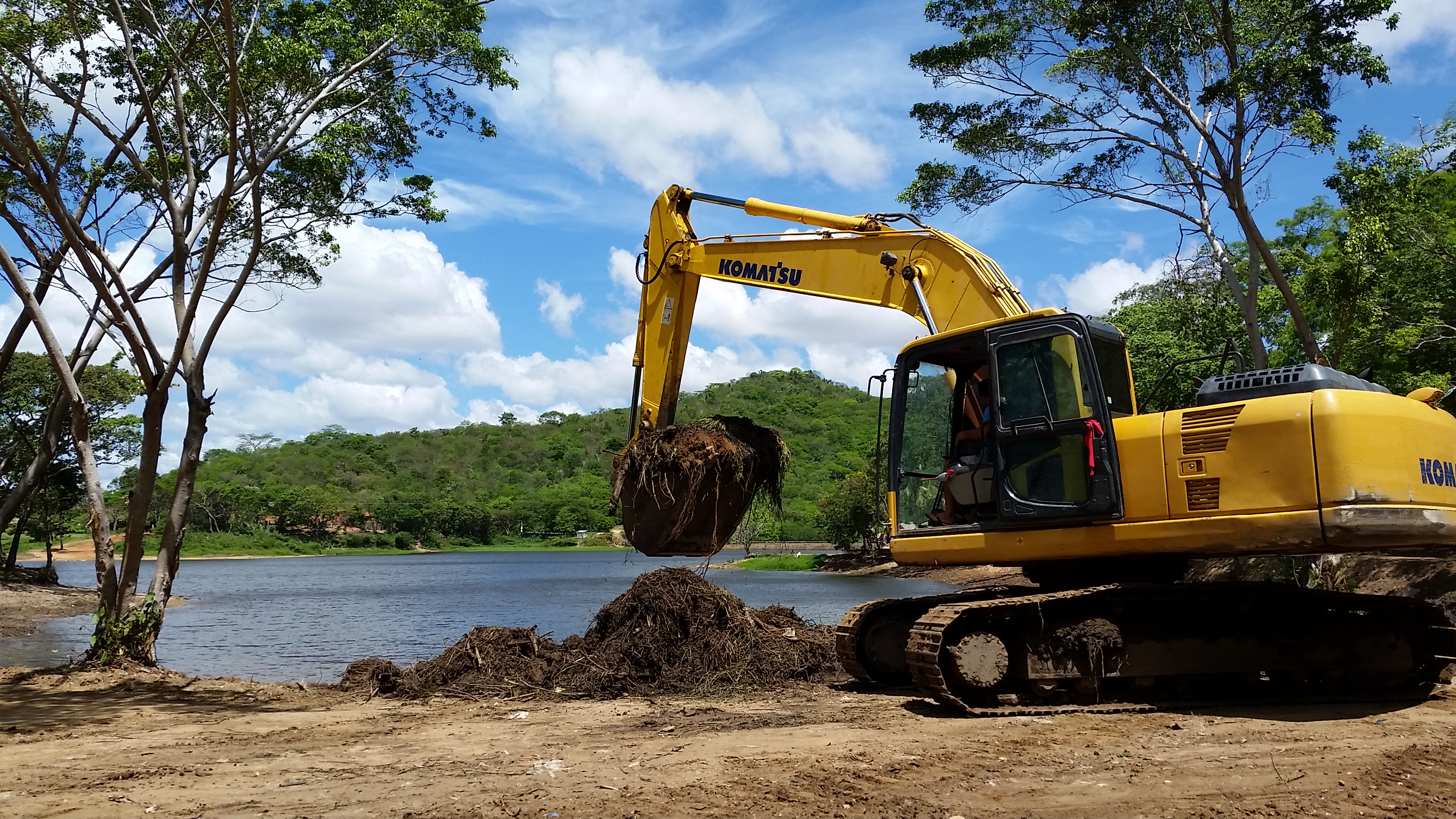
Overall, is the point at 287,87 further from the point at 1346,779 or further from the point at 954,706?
the point at 1346,779

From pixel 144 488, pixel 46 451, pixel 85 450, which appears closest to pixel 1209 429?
pixel 144 488

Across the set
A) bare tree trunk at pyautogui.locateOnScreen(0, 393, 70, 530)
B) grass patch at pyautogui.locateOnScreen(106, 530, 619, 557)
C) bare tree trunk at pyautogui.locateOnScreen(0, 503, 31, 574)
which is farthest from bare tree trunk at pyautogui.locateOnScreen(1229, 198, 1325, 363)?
grass patch at pyautogui.locateOnScreen(106, 530, 619, 557)

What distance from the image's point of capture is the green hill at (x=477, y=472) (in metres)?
73.2

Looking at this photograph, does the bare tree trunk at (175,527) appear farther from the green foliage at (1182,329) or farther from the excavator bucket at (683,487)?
the green foliage at (1182,329)

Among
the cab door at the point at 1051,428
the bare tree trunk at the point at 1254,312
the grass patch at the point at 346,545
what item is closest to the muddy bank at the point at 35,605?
the cab door at the point at 1051,428

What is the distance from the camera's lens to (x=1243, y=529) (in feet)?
22.0

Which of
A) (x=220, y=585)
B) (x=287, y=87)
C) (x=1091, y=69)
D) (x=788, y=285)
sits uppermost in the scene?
(x=1091, y=69)

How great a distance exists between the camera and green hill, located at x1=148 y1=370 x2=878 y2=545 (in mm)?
73188

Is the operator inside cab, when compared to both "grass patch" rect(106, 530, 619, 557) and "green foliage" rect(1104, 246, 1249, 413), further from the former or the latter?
"grass patch" rect(106, 530, 619, 557)

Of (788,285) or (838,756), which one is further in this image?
(788,285)

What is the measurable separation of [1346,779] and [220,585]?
45347mm

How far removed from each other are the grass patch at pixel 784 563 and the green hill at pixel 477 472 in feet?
7.88

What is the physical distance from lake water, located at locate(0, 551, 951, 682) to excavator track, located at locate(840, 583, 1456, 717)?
2.59 m

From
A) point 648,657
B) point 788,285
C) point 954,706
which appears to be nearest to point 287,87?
point 788,285
